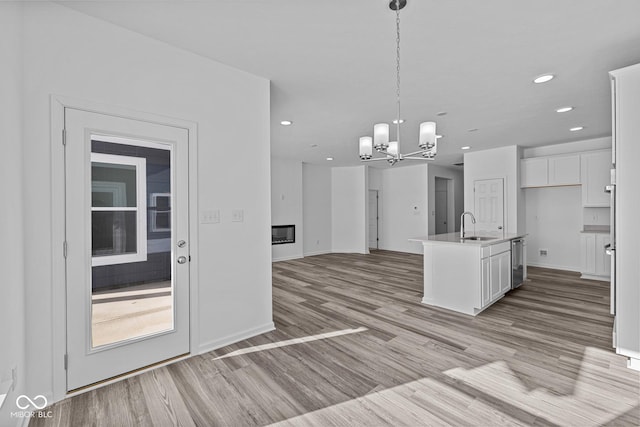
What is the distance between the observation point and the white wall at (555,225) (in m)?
5.87

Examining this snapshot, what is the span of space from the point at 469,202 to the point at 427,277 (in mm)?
3541

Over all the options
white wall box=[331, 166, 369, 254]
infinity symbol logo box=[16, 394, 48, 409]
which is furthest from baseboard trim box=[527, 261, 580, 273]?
infinity symbol logo box=[16, 394, 48, 409]

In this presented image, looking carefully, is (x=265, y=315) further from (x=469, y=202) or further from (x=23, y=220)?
(x=469, y=202)

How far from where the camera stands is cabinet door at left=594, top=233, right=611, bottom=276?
16.3ft

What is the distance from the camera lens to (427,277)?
3.94 metres

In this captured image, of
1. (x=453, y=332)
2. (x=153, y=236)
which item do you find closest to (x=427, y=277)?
A: (x=453, y=332)

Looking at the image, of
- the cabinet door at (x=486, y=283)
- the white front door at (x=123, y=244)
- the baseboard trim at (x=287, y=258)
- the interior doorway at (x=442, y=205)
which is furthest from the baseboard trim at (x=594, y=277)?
the white front door at (x=123, y=244)

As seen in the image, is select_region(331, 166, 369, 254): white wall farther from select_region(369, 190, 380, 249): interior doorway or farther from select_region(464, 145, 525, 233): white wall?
select_region(464, 145, 525, 233): white wall

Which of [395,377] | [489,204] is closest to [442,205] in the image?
[489,204]

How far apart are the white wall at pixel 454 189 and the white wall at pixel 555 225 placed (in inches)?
88.9

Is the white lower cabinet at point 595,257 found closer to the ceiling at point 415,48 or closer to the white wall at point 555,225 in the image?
the white wall at point 555,225

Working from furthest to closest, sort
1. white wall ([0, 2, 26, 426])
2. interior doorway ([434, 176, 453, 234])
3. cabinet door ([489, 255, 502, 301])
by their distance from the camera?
interior doorway ([434, 176, 453, 234])
cabinet door ([489, 255, 502, 301])
white wall ([0, 2, 26, 426])

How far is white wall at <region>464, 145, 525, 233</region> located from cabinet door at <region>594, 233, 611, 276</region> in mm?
1179

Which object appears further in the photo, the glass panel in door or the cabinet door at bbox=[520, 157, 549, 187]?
the cabinet door at bbox=[520, 157, 549, 187]
